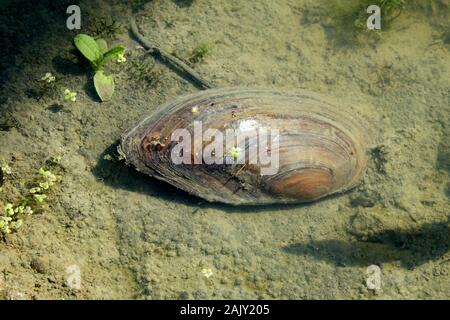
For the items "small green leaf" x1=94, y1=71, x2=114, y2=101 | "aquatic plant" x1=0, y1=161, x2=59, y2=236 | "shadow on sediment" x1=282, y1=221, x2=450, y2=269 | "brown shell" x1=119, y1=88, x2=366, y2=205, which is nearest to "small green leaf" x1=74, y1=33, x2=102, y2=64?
"small green leaf" x1=94, y1=71, x2=114, y2=101

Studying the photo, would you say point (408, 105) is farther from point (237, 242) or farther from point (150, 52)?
point (150, 52)

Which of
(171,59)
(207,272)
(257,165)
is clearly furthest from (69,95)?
(207,272)

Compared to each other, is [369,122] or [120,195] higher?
[369,122]

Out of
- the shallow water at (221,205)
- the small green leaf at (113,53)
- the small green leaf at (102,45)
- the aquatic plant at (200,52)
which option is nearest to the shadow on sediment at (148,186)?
the shallow water at (221,205)

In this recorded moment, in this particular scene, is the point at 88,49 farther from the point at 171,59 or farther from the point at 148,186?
the point at 148,186

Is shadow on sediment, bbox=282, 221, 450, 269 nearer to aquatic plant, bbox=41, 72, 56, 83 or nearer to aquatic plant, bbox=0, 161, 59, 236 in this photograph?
aquatic plant, bbox=0, 161, 59, 236

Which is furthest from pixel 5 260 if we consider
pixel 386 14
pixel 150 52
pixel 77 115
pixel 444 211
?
pixel 386 14
